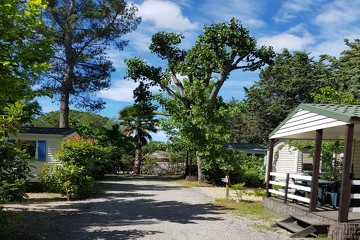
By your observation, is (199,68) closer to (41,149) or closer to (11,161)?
(41,149)

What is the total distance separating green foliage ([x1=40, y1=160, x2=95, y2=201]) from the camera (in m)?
14.0

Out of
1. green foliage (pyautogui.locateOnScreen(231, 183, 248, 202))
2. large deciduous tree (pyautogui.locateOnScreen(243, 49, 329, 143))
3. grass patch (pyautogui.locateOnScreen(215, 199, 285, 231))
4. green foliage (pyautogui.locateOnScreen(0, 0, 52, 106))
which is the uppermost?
large deciduous tree (pyautogui.locateOnScreen(243, 49, 329, 143))

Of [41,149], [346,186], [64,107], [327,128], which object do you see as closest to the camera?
[346,186]

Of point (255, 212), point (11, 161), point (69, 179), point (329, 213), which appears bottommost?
point (255, 212)

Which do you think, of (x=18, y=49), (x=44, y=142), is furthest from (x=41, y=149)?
(x=18, y=49)

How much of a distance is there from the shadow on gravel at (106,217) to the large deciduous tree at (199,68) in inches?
360

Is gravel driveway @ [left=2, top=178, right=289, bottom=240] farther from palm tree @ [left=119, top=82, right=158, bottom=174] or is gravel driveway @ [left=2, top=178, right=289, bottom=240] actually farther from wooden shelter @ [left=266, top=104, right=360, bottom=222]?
palm tree @ [left=119, top=82, right=158, bottom=174]

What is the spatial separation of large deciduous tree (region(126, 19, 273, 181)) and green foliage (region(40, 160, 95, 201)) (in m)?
8.92

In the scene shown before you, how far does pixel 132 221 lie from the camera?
9625 mm

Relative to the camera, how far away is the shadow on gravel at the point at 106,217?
795 cm

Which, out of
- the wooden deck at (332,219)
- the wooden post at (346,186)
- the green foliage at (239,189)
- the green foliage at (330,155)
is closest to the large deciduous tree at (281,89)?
the green foliage at (330,155)

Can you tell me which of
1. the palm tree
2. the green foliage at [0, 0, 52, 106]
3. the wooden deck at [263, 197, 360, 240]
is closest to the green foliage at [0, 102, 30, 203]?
the green foliage at [0, 0, 52, 106]

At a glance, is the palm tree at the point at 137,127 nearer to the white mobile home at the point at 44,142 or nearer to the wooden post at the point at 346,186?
the white mobile home at the point at 44,142

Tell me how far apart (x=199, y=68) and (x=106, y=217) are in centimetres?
1601
